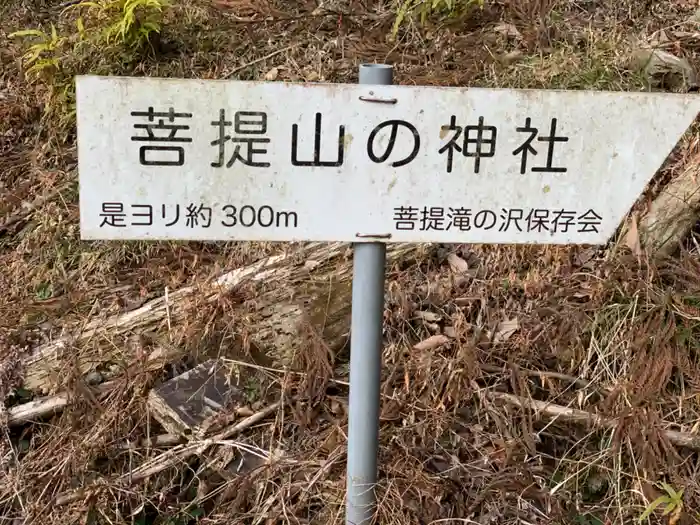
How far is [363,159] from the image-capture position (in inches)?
67.2

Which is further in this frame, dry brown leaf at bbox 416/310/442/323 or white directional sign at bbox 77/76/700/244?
dry brown leaf at bbox 416/310/442/323

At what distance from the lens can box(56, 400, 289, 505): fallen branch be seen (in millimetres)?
2445

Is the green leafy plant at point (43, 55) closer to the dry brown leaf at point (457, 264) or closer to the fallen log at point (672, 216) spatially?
the dry brown leaf at point (457, 264)

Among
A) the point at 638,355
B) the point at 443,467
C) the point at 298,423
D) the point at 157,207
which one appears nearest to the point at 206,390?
the point at 298,423

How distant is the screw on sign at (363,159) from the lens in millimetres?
1661

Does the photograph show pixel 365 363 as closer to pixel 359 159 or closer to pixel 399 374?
pixel 359 159

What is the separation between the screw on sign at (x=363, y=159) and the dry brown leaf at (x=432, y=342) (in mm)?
1146

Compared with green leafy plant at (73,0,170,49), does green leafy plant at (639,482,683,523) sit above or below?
below

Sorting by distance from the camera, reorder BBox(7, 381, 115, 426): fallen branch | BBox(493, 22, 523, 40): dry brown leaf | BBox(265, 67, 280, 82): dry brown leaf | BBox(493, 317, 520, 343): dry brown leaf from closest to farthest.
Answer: BBox(7, 381, 115, 426): fallen branch < BBox(493, 317, 520, 343): dry brown leaf < BBox(493, 22, 523, 40): dry brown leaf < BBox(265, 67, 280, 82): dry brown leaf

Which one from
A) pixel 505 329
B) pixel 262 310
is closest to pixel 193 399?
pixel 262 310

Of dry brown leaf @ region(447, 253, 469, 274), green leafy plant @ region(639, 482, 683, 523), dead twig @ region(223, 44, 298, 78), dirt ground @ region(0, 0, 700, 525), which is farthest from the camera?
dead twig @ region(223, 44, 298, 78)

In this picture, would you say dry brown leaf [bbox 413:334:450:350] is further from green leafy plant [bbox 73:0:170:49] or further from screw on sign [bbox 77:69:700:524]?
green leafy plant [bbox 73:0:170:49]

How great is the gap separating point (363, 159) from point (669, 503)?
62.4 inches

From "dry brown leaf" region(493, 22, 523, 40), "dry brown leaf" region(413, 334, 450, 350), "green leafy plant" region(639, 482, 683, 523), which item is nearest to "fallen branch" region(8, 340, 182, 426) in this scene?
"dry brown leaf" region(413, 334, 450, 350)
